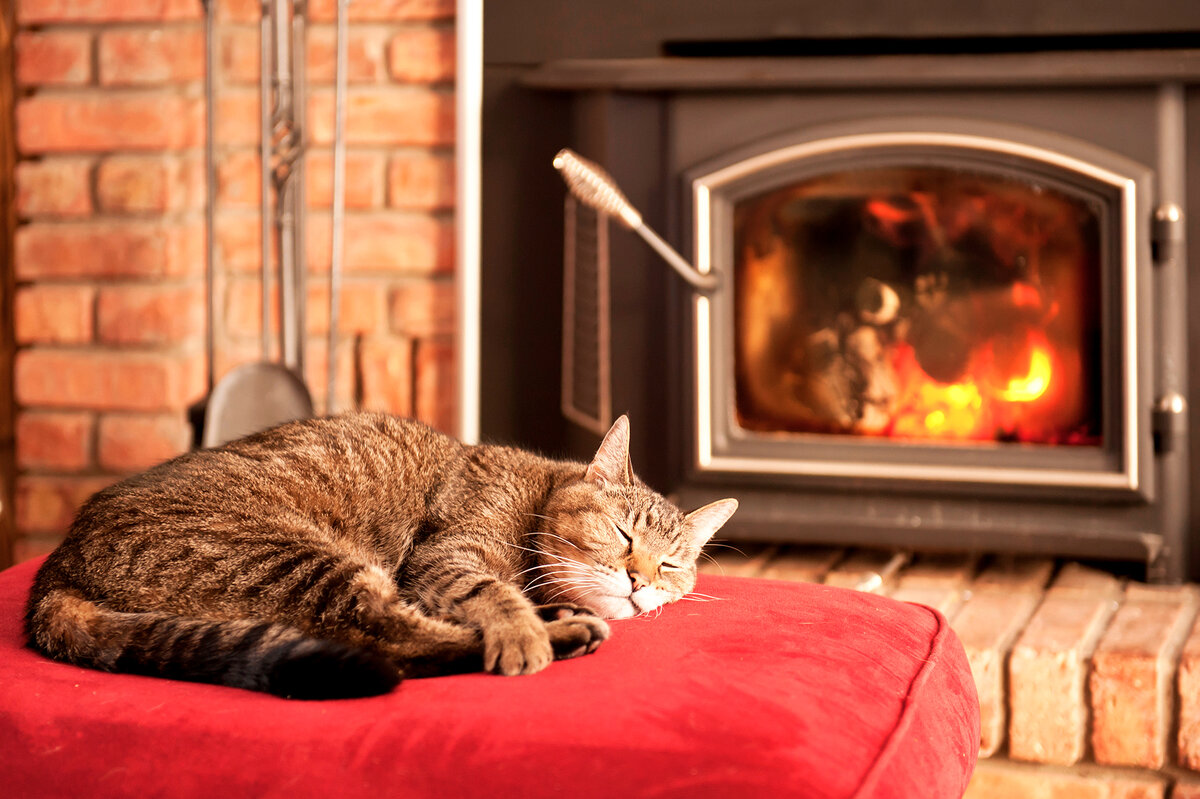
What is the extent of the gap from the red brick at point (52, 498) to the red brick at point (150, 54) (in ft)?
2.31

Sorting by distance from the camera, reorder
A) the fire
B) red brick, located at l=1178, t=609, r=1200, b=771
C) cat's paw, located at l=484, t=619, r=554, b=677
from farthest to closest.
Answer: the fire → red brick, located at l=1178, t=609, r=1200, b=771 → cat's paw, located at l=484, t=619, r=554, b=677

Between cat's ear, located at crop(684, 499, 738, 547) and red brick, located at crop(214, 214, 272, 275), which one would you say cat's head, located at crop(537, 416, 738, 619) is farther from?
red brick, located at crop(214, 214, 272, 275)

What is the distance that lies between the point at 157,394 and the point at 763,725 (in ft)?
4.88

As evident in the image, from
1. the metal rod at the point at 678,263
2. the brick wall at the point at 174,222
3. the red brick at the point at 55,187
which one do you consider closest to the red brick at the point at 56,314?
the brick wall at the point at 174,222

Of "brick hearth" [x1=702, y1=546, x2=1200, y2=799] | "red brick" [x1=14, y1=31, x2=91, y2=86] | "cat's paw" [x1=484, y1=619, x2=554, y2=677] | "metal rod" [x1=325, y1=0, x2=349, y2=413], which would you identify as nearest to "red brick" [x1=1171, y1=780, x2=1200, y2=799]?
"brick hearth" [x1=702, y1=546, x2=1200, y2=799]

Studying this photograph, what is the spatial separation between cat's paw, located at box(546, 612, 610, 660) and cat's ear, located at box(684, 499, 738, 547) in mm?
254

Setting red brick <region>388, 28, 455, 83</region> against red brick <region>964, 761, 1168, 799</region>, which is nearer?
red brick <region>964, 761, 1168, 799</region>

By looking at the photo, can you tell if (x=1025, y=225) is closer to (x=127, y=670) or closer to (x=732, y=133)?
(x=732, y=133)

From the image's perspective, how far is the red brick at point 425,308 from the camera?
6.44 feet

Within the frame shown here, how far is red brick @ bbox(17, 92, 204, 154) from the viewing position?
193 cm

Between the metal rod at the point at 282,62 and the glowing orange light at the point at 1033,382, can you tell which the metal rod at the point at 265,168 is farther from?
the glowing orange light at the point at 1033,382

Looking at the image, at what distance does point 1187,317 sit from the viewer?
5.31 ft

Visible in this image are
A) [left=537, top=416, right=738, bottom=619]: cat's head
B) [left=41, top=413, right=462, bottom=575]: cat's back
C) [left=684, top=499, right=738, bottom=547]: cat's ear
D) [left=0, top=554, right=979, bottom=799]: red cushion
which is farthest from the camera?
[left=684, top=499, right=738, bottom=547]: cat's ear

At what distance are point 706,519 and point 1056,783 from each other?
0.56 m
